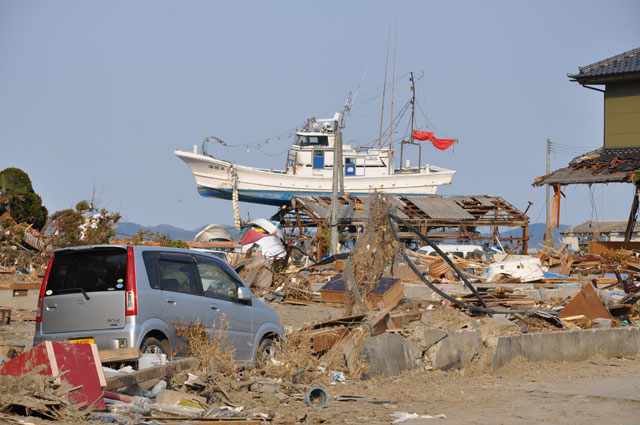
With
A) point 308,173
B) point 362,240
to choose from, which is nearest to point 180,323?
point 362,240

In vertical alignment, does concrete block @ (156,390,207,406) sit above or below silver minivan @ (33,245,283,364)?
below

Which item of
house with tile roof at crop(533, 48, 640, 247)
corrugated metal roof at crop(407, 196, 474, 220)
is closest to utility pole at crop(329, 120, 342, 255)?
house with tile roof at crop(533, 48, 640, 247)

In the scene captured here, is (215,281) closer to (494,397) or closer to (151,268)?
(151,268)

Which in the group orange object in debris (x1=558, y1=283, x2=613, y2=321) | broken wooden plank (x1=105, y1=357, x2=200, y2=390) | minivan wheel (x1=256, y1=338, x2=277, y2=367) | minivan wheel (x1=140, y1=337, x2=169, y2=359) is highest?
orange object in debris (x1=558, y1=283, x2=613, y2=321)

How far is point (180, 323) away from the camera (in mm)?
9391

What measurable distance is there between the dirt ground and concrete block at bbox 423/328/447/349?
0.43 m

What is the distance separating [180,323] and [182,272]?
0.74 metres

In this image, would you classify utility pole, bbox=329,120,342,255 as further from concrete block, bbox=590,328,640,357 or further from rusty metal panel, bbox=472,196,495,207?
concrete block, bbox=590,328,640,357

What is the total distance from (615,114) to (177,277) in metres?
20.2

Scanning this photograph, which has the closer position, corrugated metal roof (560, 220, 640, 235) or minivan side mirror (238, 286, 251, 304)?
minivan side mirror (238, 286, 251, 304)

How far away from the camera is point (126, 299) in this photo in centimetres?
878

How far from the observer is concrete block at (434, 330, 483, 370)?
11.2m

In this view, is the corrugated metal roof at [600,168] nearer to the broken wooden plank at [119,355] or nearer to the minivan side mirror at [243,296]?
the minivan side mirror at [243,296]

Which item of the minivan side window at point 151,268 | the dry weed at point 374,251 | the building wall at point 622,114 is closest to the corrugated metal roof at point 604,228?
the building wall at point 622,114
